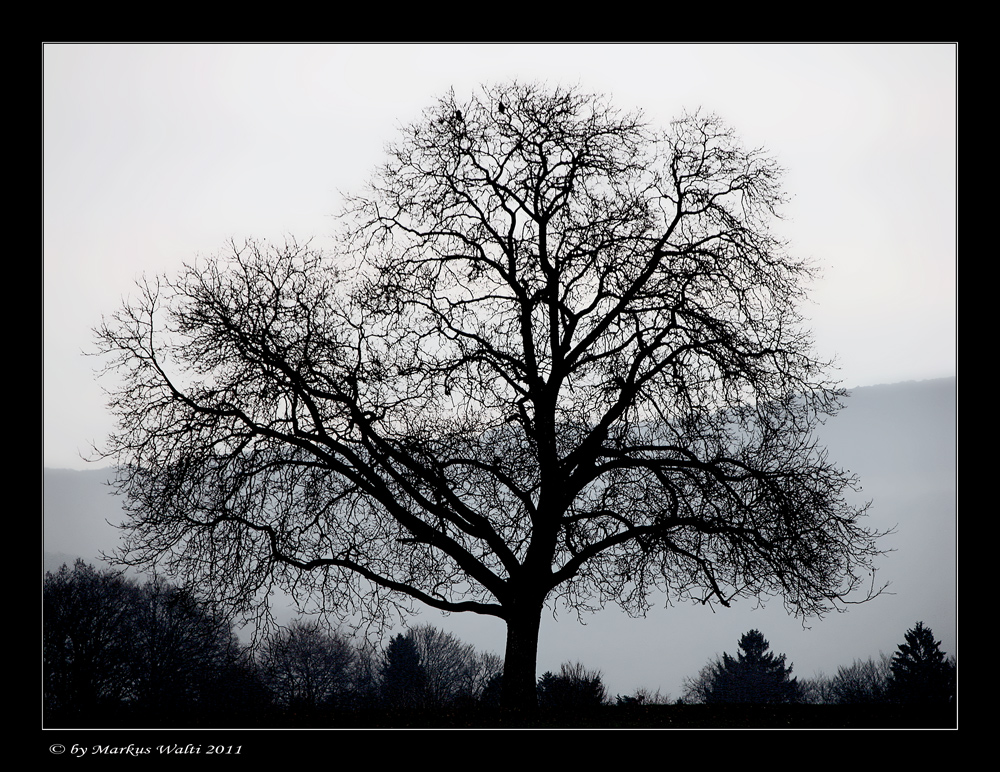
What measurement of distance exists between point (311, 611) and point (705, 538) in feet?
23.4

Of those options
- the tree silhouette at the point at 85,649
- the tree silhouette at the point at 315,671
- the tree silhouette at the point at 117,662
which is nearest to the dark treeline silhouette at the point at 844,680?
the tree silhouette at the point at 315,671

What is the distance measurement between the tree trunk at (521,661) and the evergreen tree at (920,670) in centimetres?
4077

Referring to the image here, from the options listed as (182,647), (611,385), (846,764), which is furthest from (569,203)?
(182,647)

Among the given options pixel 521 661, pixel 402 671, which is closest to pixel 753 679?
pixel 402 671

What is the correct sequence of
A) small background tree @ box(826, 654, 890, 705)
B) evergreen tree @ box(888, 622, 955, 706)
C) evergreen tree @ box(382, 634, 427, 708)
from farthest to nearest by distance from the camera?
small background tree @ box(826, 654, 890, 705)
evergreen tree @ box(382, 634, 427, 708)
evergreen tree @ box(888, 622, 955, 706)

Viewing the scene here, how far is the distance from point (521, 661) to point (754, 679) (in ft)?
219

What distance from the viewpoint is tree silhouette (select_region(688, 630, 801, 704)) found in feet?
233

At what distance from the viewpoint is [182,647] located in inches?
1494

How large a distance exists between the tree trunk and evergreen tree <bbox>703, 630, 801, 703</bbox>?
58.3 m

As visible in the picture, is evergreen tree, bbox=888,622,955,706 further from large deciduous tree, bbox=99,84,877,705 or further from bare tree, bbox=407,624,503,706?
large deciduous tree, bbox=99,84,877,705

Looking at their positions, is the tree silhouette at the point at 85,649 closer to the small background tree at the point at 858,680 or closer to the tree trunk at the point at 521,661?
the tree trunk at the point at 521,661

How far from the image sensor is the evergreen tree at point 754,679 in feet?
233

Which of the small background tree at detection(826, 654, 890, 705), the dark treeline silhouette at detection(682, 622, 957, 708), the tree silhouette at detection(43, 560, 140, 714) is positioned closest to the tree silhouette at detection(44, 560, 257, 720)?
the tree silhouette at detection(43, 560, 140, 714)

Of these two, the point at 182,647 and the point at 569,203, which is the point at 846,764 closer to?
the point at 569,203
